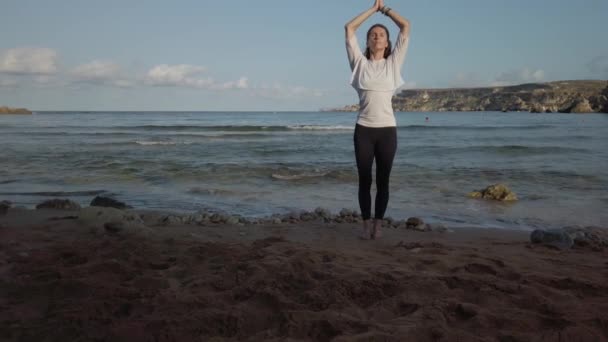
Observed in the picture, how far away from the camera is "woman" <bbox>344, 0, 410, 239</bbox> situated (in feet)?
13.8

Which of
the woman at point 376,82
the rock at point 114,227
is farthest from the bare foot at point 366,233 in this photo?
the rock at point 114,227

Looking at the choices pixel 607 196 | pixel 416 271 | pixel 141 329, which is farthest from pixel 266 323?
pixel 607 196

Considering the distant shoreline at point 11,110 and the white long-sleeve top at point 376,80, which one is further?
the distant shoreline at point 11,110

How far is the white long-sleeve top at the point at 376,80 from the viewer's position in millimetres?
4188

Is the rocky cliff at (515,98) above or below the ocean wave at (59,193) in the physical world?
above

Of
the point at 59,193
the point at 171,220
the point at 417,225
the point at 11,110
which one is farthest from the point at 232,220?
the point at 11,110

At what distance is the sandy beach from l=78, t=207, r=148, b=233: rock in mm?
129

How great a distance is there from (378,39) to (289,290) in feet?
8.45

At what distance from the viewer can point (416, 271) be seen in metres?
3.13

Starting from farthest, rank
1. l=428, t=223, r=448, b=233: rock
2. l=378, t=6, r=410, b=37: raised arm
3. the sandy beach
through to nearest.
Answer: l=428, t=223, r=448, b=233: rock
l=378, t=6, r=410, b=37: raised arm
the sandy beach

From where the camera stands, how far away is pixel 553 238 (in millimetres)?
4488

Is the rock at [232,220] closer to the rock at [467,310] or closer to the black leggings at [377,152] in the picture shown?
the black leggings at [377,152]

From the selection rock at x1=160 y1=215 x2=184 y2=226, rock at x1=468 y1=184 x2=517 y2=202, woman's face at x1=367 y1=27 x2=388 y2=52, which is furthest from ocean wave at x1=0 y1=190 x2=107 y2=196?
rock at x1=468 y1=184 x2=517 y2=202

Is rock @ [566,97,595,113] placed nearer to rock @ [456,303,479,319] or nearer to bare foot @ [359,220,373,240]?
bare foot @ [359,220,373,240]
